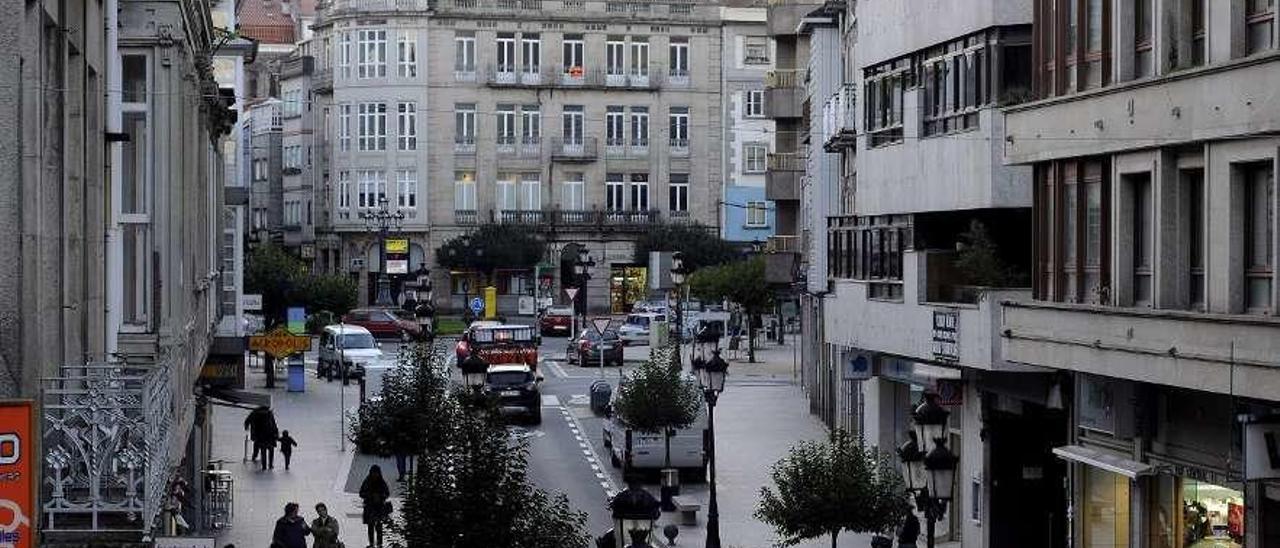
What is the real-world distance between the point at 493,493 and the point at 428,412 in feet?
56.1

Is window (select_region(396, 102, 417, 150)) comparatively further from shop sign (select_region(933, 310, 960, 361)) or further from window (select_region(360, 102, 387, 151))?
shop sign (select_region(933, 310, 960, 361))

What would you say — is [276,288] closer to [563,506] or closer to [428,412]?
[428,412]

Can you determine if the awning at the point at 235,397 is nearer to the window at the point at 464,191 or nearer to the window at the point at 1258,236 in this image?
the window at the point at 1258,236

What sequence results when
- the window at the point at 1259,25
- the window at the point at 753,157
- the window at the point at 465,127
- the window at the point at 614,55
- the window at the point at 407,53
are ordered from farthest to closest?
the window at the point at 753,157 → the window at the point at 614,55 → the window at the point at 465,127 → the window at the point at 407,53 → the window at the point at 1259,25

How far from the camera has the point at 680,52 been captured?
10488cm

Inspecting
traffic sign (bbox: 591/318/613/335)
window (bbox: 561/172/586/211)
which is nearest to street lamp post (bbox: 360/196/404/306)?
window (bbox: 561/172/586/211)

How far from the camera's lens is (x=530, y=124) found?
103688mm

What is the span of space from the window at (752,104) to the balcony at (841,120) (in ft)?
187

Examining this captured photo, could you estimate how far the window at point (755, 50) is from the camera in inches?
4158

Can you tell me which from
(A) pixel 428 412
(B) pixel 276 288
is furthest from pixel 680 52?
(A) pixel 428 412

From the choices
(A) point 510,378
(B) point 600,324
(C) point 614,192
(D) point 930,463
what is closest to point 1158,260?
(D) point 930,463

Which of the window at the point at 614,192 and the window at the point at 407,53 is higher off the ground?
the window at the point at 407,53

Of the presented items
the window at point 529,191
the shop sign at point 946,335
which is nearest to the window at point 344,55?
the window at point 529,191

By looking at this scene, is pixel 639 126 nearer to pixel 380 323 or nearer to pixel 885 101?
pixel 380 323
